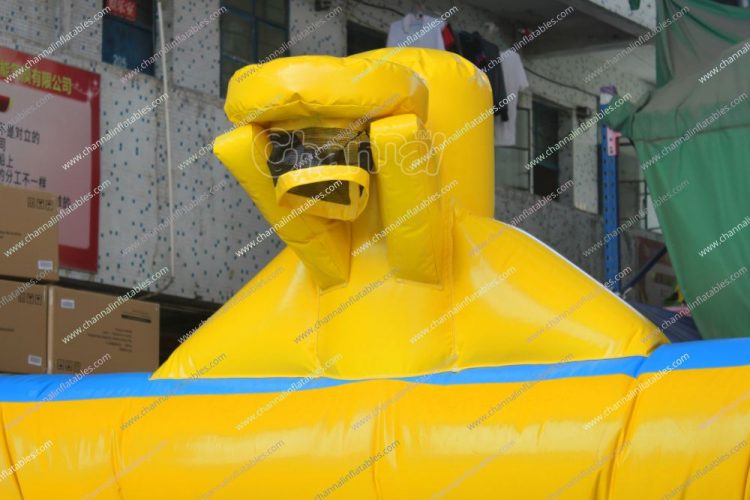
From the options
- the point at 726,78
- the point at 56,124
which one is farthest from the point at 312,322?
the point at 56,124

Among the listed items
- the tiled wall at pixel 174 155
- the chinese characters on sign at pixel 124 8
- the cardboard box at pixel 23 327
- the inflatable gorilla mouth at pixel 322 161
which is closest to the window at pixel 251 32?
the tiled wall at pixel 174 155

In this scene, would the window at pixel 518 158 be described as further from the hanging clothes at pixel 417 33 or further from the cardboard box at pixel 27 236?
the cardboard box at pixel 27 236

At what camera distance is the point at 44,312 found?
5254 millimetres

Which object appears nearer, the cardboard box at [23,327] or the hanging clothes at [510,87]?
the cardboard box at [23,327]

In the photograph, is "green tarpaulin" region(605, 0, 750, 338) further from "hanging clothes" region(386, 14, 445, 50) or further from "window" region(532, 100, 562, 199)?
"window" region(532, 100, 562, 199)

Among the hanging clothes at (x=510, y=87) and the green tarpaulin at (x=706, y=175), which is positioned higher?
the hanging clothes at (x=510, y=87)

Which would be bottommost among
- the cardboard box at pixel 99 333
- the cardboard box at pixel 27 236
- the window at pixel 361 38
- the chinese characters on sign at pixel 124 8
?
the cardboard box at pixel 99 333

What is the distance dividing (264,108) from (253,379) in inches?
33.4

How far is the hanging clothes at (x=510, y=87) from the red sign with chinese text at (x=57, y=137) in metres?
2.53

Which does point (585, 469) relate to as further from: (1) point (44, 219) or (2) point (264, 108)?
(1) point (44, 219)

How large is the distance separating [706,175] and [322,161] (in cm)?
176

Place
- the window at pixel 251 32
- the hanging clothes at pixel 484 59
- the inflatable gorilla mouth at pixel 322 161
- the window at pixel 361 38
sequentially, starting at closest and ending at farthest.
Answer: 1. the inflatable gorilla mouth at pixel 322 161
2. the window at pixel 251 32
3. the hanging clothes at pixel 484 59
4. the window at pixel 361 38

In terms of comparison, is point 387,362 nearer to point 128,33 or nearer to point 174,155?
point 174,155

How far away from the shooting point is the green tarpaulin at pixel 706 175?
16.4 feet
